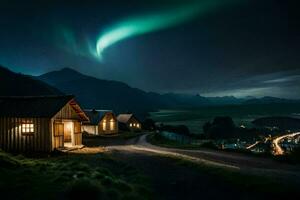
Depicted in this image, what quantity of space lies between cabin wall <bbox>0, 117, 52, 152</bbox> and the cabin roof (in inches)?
23.1

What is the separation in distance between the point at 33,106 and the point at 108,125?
34.9 metres

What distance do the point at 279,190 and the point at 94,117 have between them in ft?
177

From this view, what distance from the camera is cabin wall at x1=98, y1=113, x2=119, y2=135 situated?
204ft

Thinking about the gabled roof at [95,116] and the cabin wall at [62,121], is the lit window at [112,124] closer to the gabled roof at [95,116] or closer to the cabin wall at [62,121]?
the gabled roof at [95,116]

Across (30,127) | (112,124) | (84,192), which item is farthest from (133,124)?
(84,192)

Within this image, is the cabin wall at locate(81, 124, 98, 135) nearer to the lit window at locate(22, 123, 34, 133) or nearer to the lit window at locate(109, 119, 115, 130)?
the lit window at locate(109, 119, 115, 130)

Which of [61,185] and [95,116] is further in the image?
[95,116]

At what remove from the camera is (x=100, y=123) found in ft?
203

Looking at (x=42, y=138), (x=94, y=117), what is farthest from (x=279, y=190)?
(x=94, y=117)

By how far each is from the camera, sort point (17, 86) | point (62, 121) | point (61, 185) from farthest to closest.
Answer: point (17, 86), point (62, 121), point (61, 185)

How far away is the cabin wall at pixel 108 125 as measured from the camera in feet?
204

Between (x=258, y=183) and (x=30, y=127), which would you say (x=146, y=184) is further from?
(x=30, y=127)

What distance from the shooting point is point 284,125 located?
17112 centimetres

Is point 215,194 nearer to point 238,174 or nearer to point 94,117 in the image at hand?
point 238,174
